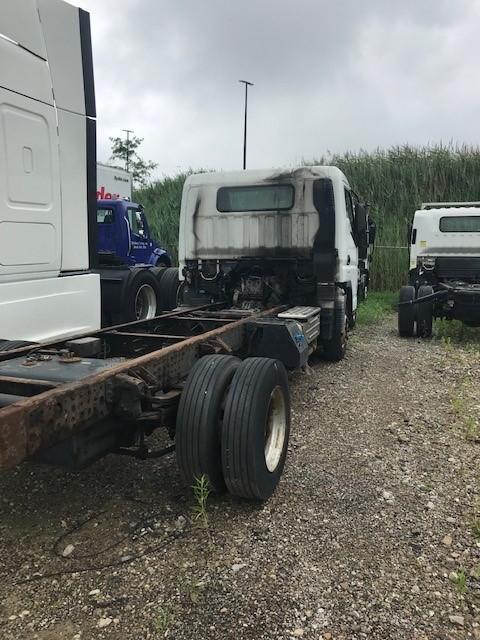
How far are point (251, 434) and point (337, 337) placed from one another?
4281 mm

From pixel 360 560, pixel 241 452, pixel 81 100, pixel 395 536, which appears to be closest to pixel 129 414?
pixel 241 452

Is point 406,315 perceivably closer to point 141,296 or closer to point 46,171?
point 141,296

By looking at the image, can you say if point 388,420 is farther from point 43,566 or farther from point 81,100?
point 81,100

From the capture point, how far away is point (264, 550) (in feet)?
10.0

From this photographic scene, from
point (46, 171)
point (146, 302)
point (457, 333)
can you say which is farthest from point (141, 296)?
point (46, 171)

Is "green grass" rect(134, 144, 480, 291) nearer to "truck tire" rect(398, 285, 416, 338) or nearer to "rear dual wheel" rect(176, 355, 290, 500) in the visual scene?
"truck tire" rect(398, 285, 416, 338)

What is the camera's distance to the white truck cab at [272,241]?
6.97 metres

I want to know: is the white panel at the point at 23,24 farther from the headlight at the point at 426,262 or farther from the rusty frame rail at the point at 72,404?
the headlight at the point at 426,262

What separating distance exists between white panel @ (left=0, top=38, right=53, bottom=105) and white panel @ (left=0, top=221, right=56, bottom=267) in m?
0.95

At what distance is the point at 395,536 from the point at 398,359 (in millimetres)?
5148

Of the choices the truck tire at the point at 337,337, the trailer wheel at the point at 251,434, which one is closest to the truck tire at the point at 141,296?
the truck tire at the point at 337,337

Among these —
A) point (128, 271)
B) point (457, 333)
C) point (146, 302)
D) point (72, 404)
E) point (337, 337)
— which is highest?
point (128, 271)

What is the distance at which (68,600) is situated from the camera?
105 inches

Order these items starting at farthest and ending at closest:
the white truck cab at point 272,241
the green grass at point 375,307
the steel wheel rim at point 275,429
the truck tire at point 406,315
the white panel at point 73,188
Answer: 1. the green grass at point 375,307
2. the truck tire at point 406,315
3. the white truck cab at point 272,241
4. the white panel at point 73,188
5. the steel wheel rim at point 275,429
